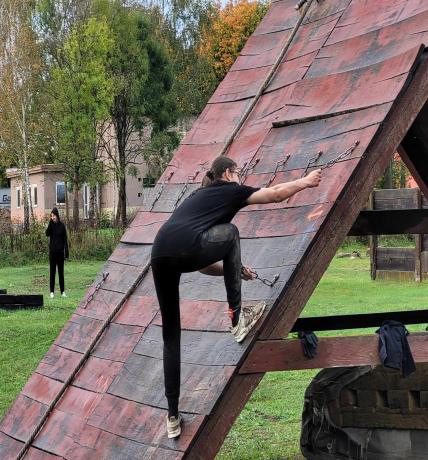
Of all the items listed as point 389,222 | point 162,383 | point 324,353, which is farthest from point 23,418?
point 389,222

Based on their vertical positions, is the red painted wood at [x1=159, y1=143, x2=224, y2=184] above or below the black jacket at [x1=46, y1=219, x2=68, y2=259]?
above

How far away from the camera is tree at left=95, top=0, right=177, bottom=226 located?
36.6 metres

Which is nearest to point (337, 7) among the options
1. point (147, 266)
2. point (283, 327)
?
point (147, 266)

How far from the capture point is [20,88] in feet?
117

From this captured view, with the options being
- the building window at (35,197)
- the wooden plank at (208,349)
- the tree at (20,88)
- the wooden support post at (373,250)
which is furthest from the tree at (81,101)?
the wooden plank at (208,349)

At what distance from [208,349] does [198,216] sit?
96cm

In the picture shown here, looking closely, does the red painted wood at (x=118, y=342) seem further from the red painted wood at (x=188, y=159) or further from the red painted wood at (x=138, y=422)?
the red painted wood at (x=188, y=159)

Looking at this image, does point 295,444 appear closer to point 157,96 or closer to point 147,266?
point 147,266

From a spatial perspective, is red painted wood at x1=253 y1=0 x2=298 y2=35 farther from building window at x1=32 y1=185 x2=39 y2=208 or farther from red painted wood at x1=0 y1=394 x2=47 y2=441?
building window at x1=32 y1=185 x2=39 y2=208

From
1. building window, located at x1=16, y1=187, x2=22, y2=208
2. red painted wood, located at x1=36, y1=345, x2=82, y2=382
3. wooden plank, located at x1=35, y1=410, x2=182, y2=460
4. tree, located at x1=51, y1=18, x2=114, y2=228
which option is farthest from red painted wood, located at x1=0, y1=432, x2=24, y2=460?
building window, located at x1=16, y1=187, x2=22, y2=208

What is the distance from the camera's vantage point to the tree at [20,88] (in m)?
35.4

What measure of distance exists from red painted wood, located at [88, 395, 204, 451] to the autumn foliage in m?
38.7

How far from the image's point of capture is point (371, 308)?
616 inches

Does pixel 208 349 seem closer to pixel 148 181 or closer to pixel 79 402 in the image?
pixel 79 402
